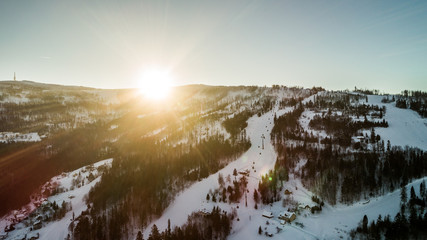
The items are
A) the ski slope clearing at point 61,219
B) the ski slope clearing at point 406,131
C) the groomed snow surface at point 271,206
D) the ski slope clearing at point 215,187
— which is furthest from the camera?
the ski slope clearing at point 406,131

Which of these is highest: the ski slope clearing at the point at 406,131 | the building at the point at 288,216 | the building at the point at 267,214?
the ski slope clearing at the point at 406,131

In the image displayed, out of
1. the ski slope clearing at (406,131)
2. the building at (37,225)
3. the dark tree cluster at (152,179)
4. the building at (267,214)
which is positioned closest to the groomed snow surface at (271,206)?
the ski slope clearing at (406,131)

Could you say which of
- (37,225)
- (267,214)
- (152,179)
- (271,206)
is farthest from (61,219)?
(267,214)

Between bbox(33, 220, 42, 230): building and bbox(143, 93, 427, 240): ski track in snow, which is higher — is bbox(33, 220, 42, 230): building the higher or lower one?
the lower one

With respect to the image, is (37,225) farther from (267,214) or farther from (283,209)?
(283,209)

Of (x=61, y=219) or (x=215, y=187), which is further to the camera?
(x=61, y=219)

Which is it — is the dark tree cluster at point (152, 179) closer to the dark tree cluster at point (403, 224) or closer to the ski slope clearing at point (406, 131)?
the dark tree cluster at point (403, 224)

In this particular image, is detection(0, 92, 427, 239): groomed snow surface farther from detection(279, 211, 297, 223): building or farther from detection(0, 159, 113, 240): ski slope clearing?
detection(279, 211, 297, 223): building

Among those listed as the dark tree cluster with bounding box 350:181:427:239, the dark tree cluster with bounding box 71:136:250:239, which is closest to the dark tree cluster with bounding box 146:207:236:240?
the dark tree cluster with bounding box 71:136:250:239

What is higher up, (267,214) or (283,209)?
(267,214)

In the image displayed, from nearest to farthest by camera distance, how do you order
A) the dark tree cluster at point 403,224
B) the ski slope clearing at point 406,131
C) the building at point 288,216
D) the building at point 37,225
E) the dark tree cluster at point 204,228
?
the dark tree cluster at point 403,224 → the building at point 288,216 → the dark tree cluster at point 204,228 → the building at point 37,225 → the ski slope clearing at point 406,131

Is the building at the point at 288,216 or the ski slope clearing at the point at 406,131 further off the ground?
the ski slope clearing at the point at 406,131

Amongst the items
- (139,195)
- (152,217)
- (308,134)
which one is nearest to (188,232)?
(152,217)
